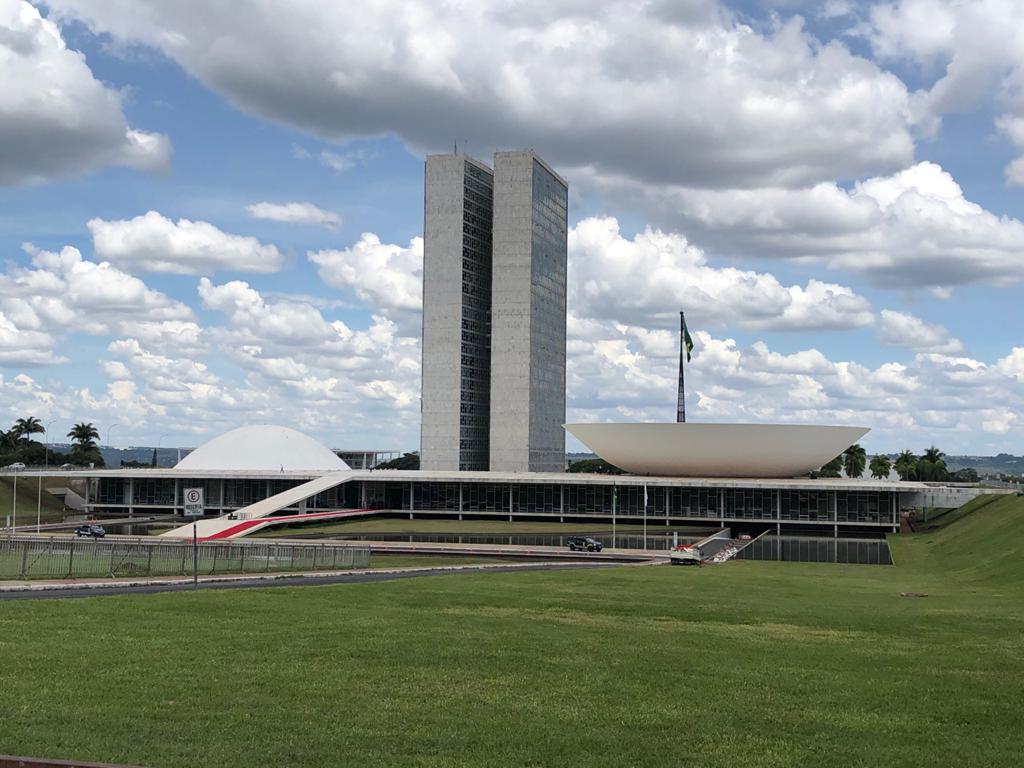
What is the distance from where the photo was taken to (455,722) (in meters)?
13.6

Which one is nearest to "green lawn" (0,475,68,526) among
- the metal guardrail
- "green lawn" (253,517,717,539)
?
"green lawn" (253,517,717,539)

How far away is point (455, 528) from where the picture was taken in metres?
89.1

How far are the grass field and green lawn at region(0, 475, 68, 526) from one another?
76556 millimetres

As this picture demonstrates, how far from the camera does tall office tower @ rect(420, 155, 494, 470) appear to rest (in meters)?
135

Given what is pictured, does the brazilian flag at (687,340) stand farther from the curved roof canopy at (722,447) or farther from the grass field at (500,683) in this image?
the grass field at (500,683)

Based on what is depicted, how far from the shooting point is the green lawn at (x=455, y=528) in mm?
82738

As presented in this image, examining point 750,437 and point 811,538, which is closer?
point 811,538

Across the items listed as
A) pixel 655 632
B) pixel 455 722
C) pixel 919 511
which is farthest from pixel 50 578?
pixel 919 511

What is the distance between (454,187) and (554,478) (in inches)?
2017

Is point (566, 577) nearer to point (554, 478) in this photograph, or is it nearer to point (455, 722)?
point (455, 722)

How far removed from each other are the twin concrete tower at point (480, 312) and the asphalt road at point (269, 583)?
82.9m

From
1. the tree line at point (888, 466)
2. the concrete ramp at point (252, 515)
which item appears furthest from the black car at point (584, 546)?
the tree line at point (888, 466)

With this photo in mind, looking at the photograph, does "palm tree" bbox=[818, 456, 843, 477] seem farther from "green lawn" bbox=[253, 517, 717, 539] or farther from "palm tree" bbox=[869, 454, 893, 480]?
"green lawn" bbox=[253, 517, 717, 539]

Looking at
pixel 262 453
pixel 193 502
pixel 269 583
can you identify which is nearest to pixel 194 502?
pixel 193 502
